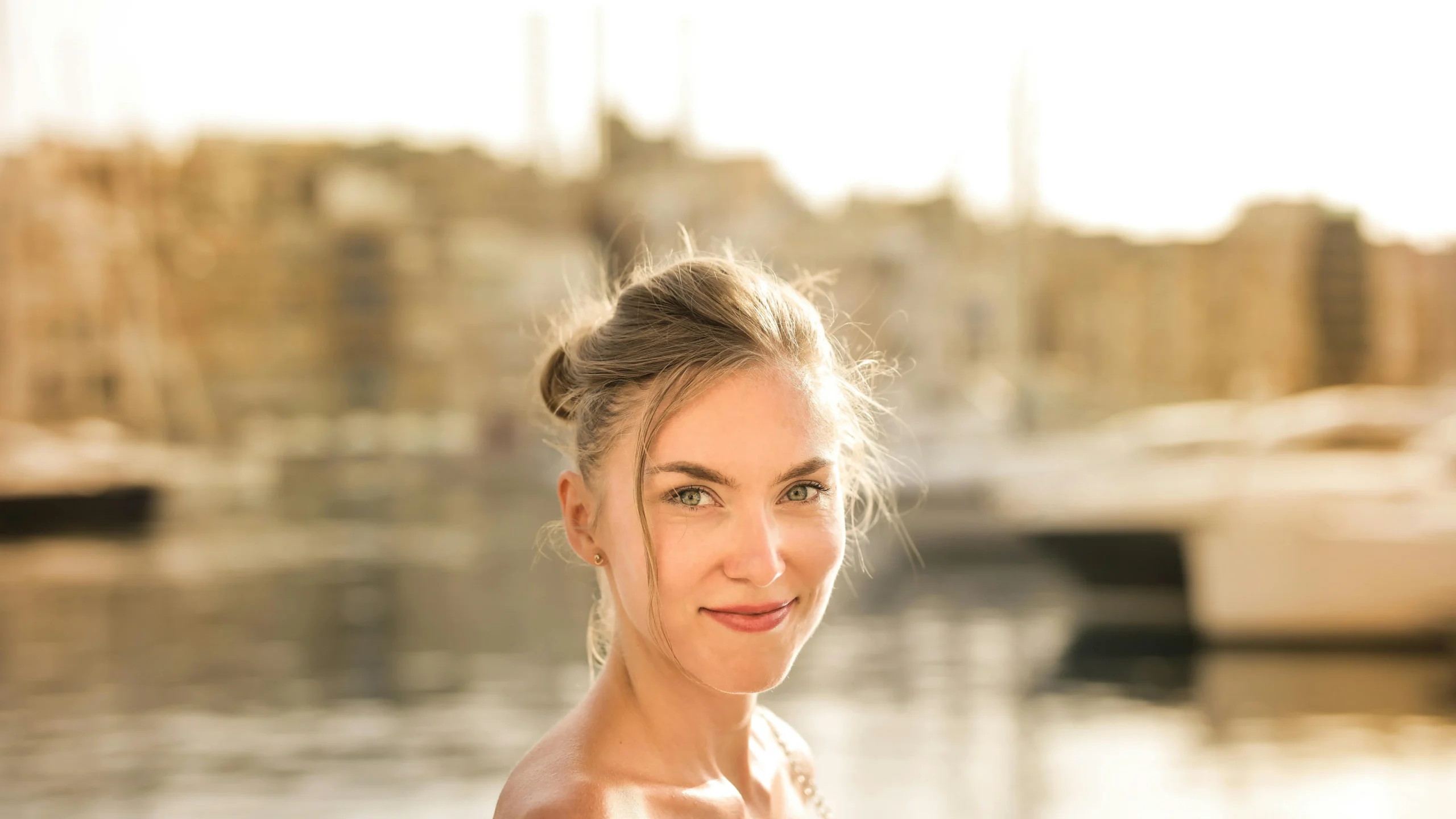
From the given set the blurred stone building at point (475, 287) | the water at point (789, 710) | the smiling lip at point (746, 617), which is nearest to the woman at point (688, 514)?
the smiling lip at point (746, 617)

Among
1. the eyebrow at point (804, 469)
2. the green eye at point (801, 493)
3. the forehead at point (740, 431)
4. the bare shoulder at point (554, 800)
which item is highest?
the forehead at point (740, 431)

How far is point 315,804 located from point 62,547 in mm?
10094

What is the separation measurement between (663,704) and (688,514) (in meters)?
0.18

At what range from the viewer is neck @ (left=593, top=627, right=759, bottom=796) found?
1.10 metres

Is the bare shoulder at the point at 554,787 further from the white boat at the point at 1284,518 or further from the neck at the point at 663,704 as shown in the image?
the white boat at the point at 1284,518

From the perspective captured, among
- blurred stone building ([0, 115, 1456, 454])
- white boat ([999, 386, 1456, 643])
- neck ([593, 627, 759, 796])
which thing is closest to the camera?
neck ([593, 627, 759, 796])

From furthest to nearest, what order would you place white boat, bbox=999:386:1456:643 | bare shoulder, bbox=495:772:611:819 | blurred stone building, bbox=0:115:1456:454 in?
1. blurred stone building, bbox=0:115:1456:454
2. white boat, bbox=999:386:1456:643
3. bare shoulder, bbox=495:772:611:819

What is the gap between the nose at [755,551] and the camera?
3.29 feet

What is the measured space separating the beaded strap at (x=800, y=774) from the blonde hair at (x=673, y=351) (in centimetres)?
30

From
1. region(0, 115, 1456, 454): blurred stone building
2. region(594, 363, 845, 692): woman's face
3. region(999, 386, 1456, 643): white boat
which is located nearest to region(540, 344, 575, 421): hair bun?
region(594, 363, 845, 692): woman's face

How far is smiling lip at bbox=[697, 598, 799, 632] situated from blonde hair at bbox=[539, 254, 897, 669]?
0.15 feet

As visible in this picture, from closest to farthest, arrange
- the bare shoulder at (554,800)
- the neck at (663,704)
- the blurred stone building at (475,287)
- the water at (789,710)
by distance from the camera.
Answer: the bare shoulder at (554,800), the neck at (663,704), the water at (789,710), the blurred stone building at (475,287)

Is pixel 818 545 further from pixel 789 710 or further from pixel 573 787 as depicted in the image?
pixel 789 710

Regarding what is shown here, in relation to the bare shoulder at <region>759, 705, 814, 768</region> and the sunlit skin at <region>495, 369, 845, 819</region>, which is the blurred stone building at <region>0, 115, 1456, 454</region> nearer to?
the bare shoulder at <region>759, 705, 814, 768</region>
